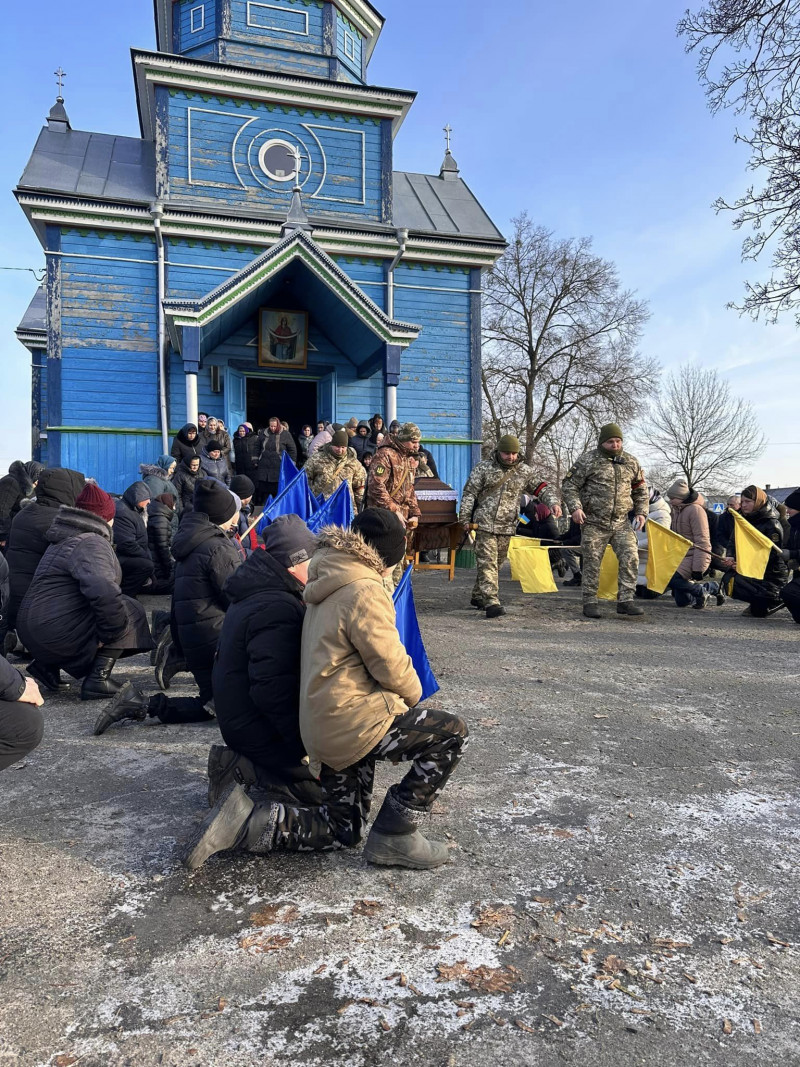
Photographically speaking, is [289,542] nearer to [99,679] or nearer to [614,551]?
[99,679]

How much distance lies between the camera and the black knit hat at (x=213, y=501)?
497 cm

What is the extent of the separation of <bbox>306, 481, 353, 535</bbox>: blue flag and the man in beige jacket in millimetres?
4462

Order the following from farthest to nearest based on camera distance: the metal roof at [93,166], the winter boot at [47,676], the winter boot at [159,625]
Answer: the metal roof at [93,166] → the winter boot at [159,625] → the winter boot at [47,676]

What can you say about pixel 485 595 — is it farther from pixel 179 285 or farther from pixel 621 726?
pixel 179 285

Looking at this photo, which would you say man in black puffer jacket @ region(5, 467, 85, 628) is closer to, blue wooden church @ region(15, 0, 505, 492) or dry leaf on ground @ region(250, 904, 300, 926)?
dry leaf on ground @ region(250, 904, 300, 926)

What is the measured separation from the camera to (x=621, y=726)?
462cm

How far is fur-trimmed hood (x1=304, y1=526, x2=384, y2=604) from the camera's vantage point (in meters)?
2.74

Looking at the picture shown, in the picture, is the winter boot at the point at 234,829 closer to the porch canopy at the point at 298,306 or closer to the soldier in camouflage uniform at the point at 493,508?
the soldier in camouflage uniform at the point at 493,508

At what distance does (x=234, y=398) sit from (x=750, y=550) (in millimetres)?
9891

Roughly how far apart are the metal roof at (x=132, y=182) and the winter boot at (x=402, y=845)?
14.2m

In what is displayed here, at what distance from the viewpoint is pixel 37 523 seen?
5789 mm

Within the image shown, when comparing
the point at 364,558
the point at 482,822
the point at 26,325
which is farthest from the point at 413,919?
the point at 26,325

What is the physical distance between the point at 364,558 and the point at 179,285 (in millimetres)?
13197

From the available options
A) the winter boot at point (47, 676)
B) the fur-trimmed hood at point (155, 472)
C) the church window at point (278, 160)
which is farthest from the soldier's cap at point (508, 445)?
the church window at point (278, 160)
